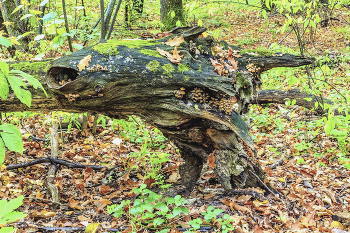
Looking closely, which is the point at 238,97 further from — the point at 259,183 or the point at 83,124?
the point at 83,124

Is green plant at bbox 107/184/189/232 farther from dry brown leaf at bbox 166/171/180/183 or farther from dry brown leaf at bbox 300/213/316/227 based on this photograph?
dry brown leaf at bbox 300/213/316/227

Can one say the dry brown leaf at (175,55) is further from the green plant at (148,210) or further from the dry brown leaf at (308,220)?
the dry brown leaf at (308,220)

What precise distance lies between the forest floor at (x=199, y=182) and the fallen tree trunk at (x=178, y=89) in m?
0.45

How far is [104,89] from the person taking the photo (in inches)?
100

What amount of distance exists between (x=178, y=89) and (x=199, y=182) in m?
1.54

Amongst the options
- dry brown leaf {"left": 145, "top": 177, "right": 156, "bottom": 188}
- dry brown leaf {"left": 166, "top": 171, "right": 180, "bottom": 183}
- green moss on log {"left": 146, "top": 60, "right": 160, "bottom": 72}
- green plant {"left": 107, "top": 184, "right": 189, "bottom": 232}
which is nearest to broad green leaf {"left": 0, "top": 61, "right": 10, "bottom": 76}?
green moss on log {"left": 146, "top": 60, "right": 160, "bottom": 72}

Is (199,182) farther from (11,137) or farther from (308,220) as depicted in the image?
(11,137)

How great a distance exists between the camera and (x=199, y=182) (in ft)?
11.7

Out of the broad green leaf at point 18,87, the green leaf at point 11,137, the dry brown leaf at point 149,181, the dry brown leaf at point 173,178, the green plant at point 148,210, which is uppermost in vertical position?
the broad green leaf at point 18,87

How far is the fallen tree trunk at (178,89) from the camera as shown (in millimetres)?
2545

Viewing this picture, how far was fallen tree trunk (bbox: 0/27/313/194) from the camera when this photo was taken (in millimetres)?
2545

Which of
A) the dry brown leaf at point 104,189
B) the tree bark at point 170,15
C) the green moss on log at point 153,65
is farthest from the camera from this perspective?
the tree bark at point 170,15

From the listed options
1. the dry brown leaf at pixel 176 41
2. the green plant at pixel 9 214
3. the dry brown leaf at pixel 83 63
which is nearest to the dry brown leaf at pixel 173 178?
the dry brown leaf at pixel 176 41

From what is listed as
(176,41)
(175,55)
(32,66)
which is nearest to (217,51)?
(176,41)
